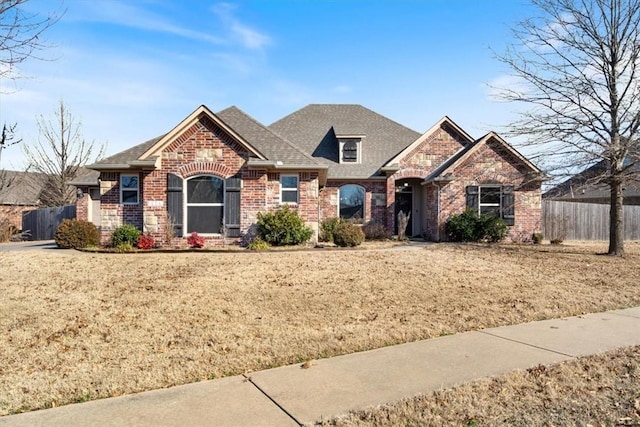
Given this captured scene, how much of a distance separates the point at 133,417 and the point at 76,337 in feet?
9.20

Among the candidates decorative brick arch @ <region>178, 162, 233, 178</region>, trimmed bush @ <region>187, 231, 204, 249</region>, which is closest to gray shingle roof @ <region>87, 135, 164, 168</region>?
decorative brick arch @ <region>178, 162, 233, 178</region>

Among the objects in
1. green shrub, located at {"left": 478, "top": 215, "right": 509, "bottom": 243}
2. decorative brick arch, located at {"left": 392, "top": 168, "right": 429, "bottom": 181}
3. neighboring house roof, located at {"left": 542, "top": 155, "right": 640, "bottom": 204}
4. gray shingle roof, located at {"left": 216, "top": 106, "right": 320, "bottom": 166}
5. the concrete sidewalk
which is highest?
gray shingle roof, located at {"left": 216, "top": 106, "right": 320, "bottom": 166}

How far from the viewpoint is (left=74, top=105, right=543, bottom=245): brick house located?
16219 millimetres

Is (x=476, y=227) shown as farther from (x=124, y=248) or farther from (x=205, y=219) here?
(x=124, y=248)

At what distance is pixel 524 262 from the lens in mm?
13500

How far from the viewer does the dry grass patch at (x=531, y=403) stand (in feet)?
12.2

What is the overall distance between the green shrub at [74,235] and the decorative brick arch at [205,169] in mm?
3831

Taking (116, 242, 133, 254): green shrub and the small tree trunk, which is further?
the small tree trunk

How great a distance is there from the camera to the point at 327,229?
1964cm

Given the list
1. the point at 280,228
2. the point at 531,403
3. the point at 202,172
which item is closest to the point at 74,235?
the point at 202,172

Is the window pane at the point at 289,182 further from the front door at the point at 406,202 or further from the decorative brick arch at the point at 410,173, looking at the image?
the front door at the point at 406,202

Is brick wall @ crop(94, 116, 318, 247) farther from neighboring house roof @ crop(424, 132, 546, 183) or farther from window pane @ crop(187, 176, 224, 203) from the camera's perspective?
neighboring house roof @ crop(424, 132, 546, 183)

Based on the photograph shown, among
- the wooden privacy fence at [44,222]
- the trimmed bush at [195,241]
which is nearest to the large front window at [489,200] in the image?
the trimmed bush at [195,241]

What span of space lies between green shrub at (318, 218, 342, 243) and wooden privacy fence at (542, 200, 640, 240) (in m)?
10.0
